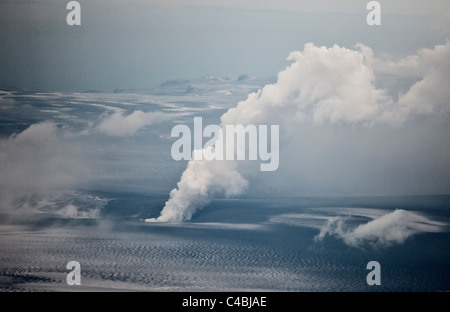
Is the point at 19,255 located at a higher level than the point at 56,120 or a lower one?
lower

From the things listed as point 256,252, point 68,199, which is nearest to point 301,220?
point 256,252

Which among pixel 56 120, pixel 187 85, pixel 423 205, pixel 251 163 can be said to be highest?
pixel 187 85
